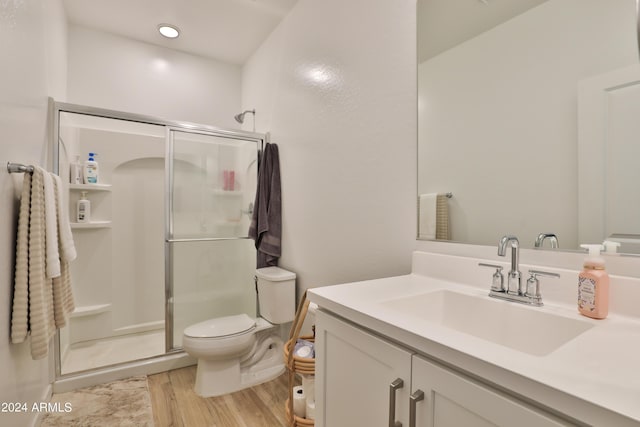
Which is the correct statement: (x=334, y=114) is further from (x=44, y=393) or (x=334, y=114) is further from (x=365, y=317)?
(x=44, y=393)

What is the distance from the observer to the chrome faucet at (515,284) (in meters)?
0.90

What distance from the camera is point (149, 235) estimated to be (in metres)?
3.02

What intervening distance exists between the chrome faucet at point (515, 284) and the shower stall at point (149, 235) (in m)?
1.98

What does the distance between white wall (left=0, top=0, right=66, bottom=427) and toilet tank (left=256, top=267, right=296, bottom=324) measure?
122 centimetres

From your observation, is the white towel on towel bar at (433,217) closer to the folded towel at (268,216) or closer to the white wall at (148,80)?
the folded towel at (268,216)

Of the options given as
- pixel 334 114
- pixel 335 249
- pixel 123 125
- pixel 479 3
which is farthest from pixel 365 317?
pixel 123 125

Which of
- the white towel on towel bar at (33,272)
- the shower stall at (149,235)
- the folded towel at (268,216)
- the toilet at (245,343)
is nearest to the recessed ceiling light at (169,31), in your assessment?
the shower stall at (149,235)

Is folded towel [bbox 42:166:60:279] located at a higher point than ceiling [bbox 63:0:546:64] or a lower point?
lower

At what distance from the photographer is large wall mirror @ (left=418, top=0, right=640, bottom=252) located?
875 mm

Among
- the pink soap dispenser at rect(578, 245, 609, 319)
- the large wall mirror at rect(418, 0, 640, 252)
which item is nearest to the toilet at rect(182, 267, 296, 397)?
the large wall mirror at rect(418, 0, 640, 252)

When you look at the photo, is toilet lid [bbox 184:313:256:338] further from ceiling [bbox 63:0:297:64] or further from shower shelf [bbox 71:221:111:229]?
ceiling [bbox 63:0:297:64]

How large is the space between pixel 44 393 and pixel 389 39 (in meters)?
2.67

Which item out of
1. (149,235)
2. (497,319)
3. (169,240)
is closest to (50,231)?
(169,240)

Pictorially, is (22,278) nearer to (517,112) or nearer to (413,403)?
(413,403)
